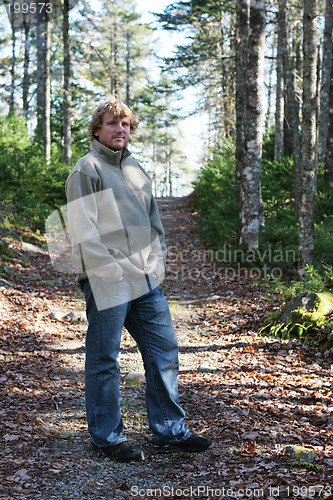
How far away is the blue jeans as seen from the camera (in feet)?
11.1

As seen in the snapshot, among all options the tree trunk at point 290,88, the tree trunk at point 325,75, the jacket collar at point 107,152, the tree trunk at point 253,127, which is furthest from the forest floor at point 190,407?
the tree trunk at point 325,75

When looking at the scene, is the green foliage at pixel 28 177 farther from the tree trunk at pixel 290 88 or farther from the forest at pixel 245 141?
the tree trunk at pixel 290 88

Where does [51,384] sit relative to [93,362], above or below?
below

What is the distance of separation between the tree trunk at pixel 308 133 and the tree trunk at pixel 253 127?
7.09 feet

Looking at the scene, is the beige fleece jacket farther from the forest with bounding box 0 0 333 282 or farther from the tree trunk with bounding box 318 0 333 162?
the tree trunk with bounding box 318 0 333 162

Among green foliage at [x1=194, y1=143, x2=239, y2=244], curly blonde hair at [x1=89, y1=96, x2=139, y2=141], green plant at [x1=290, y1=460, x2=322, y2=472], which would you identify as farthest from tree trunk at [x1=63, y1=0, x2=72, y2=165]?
green plant at [x1=290, y1=460, x2=322, y2=472]

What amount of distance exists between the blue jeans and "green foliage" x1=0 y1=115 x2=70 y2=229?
10820mm

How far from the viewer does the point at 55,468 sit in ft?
11.1

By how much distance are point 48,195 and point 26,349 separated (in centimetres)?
970

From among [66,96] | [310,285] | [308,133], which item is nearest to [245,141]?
[308,133]

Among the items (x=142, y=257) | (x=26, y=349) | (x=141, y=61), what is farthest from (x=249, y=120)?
(x=141, y=61)

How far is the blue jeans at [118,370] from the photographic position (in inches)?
133

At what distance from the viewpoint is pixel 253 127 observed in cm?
1036

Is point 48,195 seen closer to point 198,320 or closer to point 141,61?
point 198,320
